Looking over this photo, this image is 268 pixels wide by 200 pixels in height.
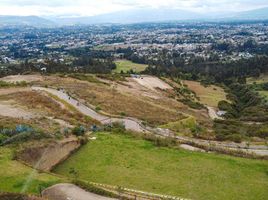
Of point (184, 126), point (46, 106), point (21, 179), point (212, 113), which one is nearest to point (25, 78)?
point (46, 106)

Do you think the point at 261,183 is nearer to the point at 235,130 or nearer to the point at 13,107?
the point at 235,130

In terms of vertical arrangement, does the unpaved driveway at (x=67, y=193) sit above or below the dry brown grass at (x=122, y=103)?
above

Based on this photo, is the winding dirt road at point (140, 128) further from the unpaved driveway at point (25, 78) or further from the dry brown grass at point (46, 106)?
the unpaved driveway at point (25, 78)

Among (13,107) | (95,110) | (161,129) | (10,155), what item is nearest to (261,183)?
(10,155)

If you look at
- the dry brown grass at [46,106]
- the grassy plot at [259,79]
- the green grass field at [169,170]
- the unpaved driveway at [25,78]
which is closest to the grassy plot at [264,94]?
the grassy plot at [259,79]

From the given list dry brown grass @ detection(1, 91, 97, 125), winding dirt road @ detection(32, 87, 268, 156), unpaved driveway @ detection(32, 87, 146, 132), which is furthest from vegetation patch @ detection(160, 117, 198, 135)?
dry brown grass @ detection(1, 91, 97, 125)

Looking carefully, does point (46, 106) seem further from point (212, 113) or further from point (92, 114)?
point (212, 113)
